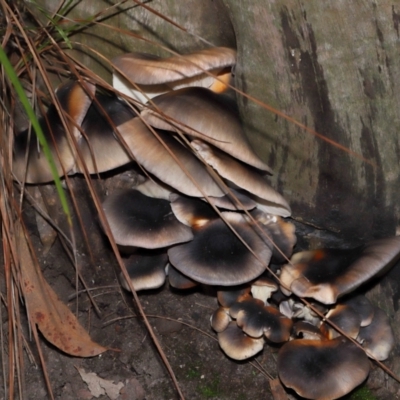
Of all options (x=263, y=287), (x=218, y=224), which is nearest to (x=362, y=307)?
(x=263, y=287)

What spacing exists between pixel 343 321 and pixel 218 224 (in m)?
0.61

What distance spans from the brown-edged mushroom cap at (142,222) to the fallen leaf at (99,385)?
1.87ft

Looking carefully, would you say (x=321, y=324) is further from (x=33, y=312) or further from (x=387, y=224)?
(x=33, y=312)

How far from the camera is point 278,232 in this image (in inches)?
94.3

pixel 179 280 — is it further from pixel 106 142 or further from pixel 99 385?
pixel 106 142

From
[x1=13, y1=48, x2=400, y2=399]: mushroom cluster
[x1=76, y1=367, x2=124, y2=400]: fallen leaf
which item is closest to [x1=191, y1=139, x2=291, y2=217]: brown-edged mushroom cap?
[x1=13, y1=48, x2=400, y2=399]: mushroom cluster

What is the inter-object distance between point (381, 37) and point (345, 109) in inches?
11.0

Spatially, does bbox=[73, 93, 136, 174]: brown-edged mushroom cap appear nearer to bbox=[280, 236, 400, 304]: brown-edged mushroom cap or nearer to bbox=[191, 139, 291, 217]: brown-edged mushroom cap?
bbox=[191, 139, 291, 217]: brown-edged mushroom cap

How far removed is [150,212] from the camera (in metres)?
2.41

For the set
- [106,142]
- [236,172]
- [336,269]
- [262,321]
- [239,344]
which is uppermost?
[106,142]

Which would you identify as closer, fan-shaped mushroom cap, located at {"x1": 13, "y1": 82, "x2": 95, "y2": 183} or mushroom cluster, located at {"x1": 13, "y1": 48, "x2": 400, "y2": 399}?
mushroom cluster, located at {"x1": 13, "y1": 48, "x2": 400, "y2": 399}

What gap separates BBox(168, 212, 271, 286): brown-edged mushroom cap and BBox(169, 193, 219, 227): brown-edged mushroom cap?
1.0 inches

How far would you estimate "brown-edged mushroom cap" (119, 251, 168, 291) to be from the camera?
2.45 metres

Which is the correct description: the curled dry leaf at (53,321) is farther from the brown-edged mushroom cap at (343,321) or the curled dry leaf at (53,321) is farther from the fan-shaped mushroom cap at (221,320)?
the brown-edged mushroom cap at (343,321)
